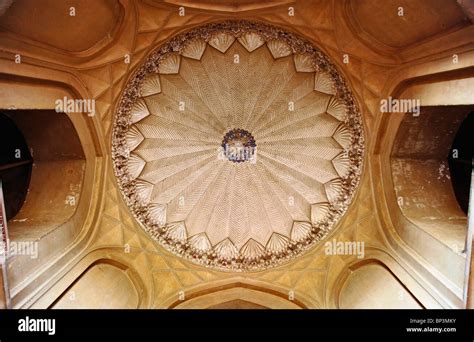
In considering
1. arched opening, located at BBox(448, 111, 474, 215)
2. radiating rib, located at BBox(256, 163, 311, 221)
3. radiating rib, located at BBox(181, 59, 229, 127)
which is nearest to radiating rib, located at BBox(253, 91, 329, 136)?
radiating rib, located at BBox(256, 163, 311, 221)

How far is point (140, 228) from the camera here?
9.80 m

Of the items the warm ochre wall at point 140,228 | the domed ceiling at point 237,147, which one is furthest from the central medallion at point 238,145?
the warm ochre wall at point 140,228

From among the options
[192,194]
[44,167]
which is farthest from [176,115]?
[44,167]

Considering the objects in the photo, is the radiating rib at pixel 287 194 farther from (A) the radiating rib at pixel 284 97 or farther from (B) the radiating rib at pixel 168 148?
(B) the radiating rib at pixel 168 148

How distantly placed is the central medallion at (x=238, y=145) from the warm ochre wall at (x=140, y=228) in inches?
103

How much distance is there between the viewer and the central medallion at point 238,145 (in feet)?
33.4

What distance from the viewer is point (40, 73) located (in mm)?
6938

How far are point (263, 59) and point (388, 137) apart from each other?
3.15 metres

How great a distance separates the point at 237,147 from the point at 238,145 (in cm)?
5

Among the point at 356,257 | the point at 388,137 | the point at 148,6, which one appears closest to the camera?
the point at 148,6

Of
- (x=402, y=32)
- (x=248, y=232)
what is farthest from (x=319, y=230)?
(x=402, y=32)

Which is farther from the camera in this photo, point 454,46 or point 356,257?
point 356,257

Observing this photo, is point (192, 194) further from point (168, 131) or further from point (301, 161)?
point (301, 161)
